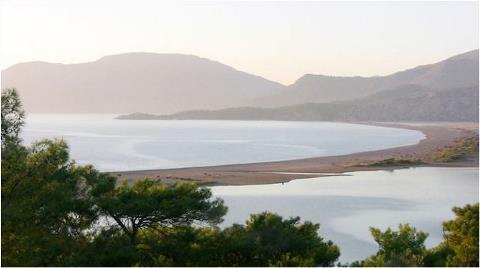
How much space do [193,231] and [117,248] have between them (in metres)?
1.46

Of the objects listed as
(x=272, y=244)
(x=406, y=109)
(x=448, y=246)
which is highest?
(x=406, y=109)

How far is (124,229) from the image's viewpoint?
466 inches

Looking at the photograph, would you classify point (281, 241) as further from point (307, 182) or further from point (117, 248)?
point (307, 182)

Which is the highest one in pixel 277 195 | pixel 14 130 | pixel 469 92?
pixel 469 92

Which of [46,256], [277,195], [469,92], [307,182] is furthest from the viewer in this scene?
[469,92]

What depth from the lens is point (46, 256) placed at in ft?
33.7

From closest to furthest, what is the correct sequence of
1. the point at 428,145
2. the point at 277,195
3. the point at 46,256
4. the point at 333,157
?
the point at 46,256 < the point at 277,195 < the point at 333,157 < the point at 428,145

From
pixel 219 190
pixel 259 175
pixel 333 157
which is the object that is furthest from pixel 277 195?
pixel 333 157

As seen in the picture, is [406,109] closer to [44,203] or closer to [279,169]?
[279,169]

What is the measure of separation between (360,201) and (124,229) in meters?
20.2

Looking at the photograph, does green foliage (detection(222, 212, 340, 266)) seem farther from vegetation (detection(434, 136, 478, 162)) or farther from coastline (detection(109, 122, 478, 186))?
vegetation (detection(434, 136, 478, 162))

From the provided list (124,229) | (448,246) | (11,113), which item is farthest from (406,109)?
(11,113)

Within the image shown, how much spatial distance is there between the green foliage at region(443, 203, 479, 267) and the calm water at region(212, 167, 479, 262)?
4.58 m

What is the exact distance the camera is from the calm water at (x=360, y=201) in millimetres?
22391
